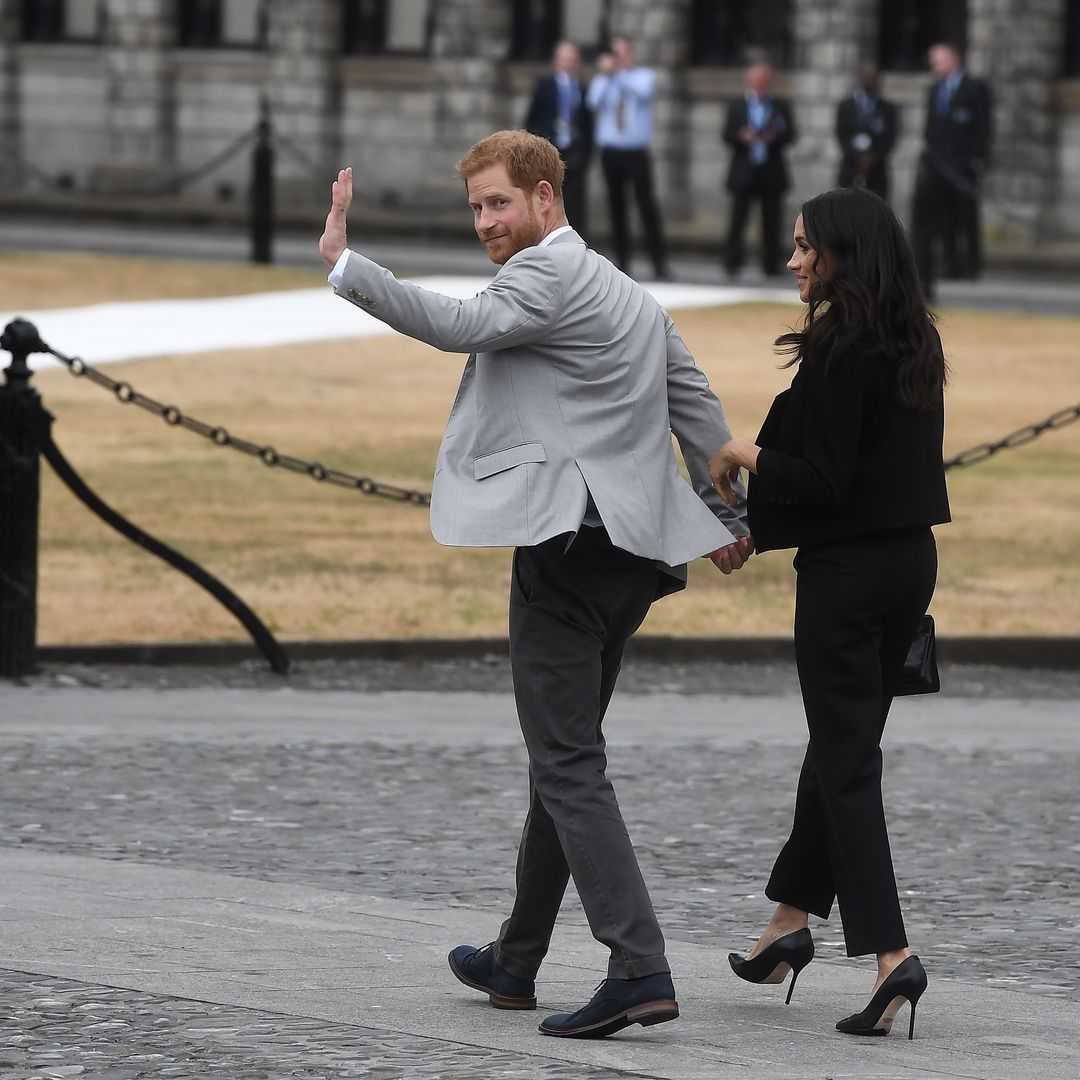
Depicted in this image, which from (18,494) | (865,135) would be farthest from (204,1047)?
(865,135)

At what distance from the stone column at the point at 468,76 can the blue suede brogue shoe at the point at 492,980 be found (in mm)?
27744

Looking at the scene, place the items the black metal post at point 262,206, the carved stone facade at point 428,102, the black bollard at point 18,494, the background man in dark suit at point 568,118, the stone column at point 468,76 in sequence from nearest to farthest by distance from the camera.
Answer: the black bollard at point 18,494, the black metal post at point 262,206, the background man in dark suit at point 568,118, the carved stone facade at point 428,102, the stone column at point 468,76

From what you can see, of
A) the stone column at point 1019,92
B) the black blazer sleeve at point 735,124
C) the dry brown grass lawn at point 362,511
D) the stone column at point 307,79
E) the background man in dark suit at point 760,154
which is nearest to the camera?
the dry brown grass lawn at point 362,511

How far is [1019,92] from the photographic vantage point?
95.9ft

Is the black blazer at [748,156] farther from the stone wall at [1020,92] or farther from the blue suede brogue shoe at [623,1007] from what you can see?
the blue suede brogue shoe at [623,1007]

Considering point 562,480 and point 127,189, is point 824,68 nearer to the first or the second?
point 127,189

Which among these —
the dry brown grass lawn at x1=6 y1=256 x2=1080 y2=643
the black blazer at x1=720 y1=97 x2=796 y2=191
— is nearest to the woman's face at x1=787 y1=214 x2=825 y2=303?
the dry brown grass lawn at x1=6 y1=256 x2=1080 y2=643

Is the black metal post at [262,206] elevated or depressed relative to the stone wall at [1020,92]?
depressed

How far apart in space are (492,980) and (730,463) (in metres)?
1.07

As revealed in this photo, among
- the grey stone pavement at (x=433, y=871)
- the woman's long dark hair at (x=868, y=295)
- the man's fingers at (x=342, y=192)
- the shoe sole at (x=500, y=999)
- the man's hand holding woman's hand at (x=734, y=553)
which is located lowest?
the grey stone pavement at (x=433, y=871)

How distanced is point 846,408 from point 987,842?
2461mm

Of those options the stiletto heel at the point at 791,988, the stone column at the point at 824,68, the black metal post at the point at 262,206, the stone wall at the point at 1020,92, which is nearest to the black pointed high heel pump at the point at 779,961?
the stiletto heel at the point at 791,988

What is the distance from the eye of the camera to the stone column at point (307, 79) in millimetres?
33938

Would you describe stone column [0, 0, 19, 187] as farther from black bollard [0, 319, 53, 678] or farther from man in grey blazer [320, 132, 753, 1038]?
man in grey blazer [320, 132, 753, 1038]
